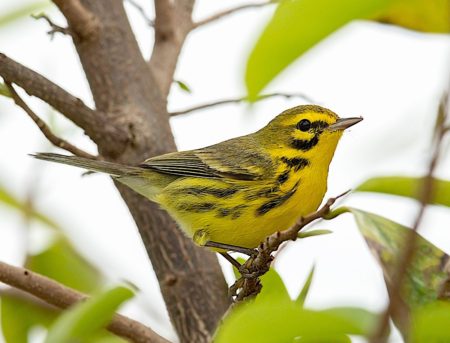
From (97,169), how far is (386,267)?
222cm

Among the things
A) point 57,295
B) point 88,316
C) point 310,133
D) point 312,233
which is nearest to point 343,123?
point 310,133

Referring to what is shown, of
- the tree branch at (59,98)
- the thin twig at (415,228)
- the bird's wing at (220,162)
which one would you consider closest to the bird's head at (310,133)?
the bird's wing at (220,162)

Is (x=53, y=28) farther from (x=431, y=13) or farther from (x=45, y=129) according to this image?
(x=431, y=13)

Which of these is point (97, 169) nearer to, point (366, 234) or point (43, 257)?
point (43, 257)

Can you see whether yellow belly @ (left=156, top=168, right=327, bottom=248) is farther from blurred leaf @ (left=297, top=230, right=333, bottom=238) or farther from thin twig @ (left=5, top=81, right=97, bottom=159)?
blurred leaf @ (left=297, top=230, right=333, bottom=238)

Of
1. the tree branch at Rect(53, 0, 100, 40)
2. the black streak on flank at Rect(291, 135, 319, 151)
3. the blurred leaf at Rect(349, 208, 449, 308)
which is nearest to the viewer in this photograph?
the blurred leaf at Rect(349, 208, 449, 308)

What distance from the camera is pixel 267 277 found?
6.85 ft

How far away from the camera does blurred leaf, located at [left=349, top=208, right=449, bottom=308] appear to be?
1.38 metres

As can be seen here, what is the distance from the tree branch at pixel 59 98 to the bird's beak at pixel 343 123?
3.31 ft

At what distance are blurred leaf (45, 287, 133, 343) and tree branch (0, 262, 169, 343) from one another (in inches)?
27.3

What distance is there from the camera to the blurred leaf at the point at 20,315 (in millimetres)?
2354

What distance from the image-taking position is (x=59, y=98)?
280cm

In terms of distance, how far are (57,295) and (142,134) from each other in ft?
3.76

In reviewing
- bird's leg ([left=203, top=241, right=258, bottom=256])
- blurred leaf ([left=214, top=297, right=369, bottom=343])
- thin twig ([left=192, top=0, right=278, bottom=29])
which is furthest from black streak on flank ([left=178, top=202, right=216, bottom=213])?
blurred leaf ([left=214, top=297, right=369, bottom=343])
